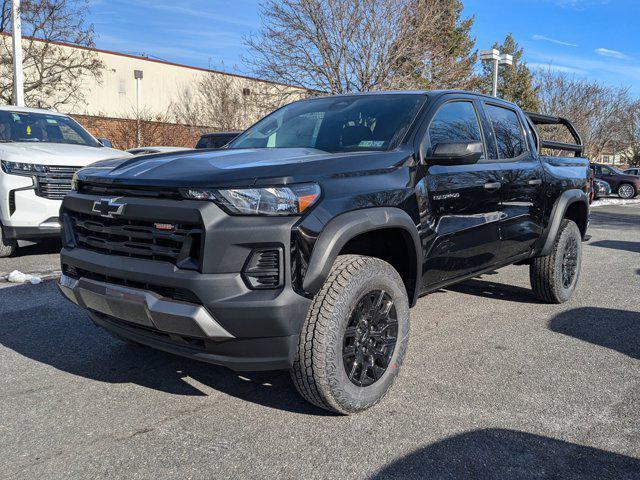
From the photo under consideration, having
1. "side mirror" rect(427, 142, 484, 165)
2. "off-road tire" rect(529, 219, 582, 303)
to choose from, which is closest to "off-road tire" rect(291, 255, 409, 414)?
"side mirror" rect(427, 142, 484, 165)

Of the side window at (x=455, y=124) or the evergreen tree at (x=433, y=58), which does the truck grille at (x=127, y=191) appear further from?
the evergreen tree at (x=433, y=58)

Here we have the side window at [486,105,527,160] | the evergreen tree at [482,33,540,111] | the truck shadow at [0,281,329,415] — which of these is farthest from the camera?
the evergreen tree at [482,33,540,111]

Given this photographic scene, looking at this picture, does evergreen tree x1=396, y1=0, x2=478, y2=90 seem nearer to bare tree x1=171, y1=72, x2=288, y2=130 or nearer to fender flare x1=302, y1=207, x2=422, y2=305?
bare tree x1=171, y1=72, x2=288, y2=130

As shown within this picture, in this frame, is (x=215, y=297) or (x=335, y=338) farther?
(x=335, y=338)

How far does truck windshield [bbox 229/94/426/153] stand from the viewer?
3.66 meters

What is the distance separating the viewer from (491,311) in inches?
207

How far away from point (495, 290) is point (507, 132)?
6.38ft

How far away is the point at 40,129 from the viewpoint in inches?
301

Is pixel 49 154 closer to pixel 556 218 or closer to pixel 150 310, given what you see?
pixel 150 310

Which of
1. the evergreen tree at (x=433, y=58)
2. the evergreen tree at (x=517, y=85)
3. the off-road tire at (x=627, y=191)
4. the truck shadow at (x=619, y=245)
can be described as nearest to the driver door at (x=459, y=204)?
the truck shadow at (x=619, y=245)

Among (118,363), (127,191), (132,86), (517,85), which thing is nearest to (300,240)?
(127,191)

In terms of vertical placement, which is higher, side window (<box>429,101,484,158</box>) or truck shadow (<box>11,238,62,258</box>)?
side window (<box>429,101,484,158</box>)

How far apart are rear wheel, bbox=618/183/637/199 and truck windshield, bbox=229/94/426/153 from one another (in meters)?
27.9

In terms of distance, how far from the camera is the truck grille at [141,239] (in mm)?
2666
